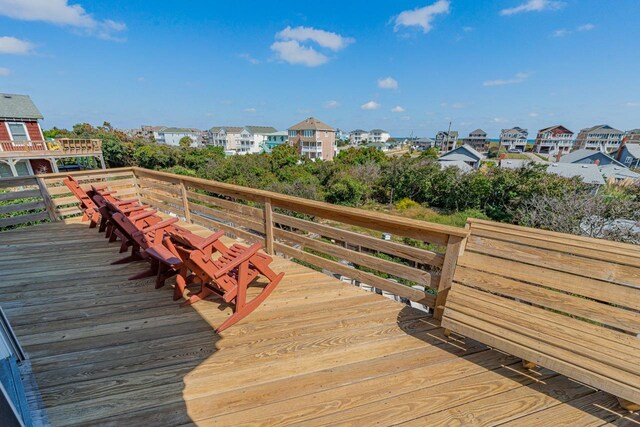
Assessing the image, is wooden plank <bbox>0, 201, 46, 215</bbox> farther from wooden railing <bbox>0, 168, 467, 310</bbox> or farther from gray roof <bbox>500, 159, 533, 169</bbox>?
gray roof <bbox>500, 159, 533, 169</bbox>

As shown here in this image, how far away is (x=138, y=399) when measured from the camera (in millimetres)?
1505

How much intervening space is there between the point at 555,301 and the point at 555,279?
135 millimetres

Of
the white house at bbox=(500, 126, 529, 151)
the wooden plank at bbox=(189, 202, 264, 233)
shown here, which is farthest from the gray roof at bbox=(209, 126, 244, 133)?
the white house at bbox=(500, 126, 529, 151)

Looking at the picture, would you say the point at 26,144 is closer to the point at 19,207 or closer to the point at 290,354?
the point at 19,207

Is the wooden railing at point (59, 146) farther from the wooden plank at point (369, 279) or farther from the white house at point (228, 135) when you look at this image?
the white house at point (228, 135)

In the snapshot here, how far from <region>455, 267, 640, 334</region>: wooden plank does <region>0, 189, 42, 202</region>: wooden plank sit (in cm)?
641

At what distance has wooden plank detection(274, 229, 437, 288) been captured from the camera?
2203 mm

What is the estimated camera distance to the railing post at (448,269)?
1980 millimetres

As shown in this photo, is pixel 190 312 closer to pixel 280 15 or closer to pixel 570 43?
pixel 570 43

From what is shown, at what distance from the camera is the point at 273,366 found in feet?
5.77

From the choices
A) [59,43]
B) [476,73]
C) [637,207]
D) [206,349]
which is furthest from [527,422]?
[476,73]

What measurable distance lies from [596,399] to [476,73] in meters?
26.6

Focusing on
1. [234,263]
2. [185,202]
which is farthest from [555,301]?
[185,202]

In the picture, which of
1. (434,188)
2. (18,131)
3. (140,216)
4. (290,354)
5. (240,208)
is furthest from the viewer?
(434,188)
